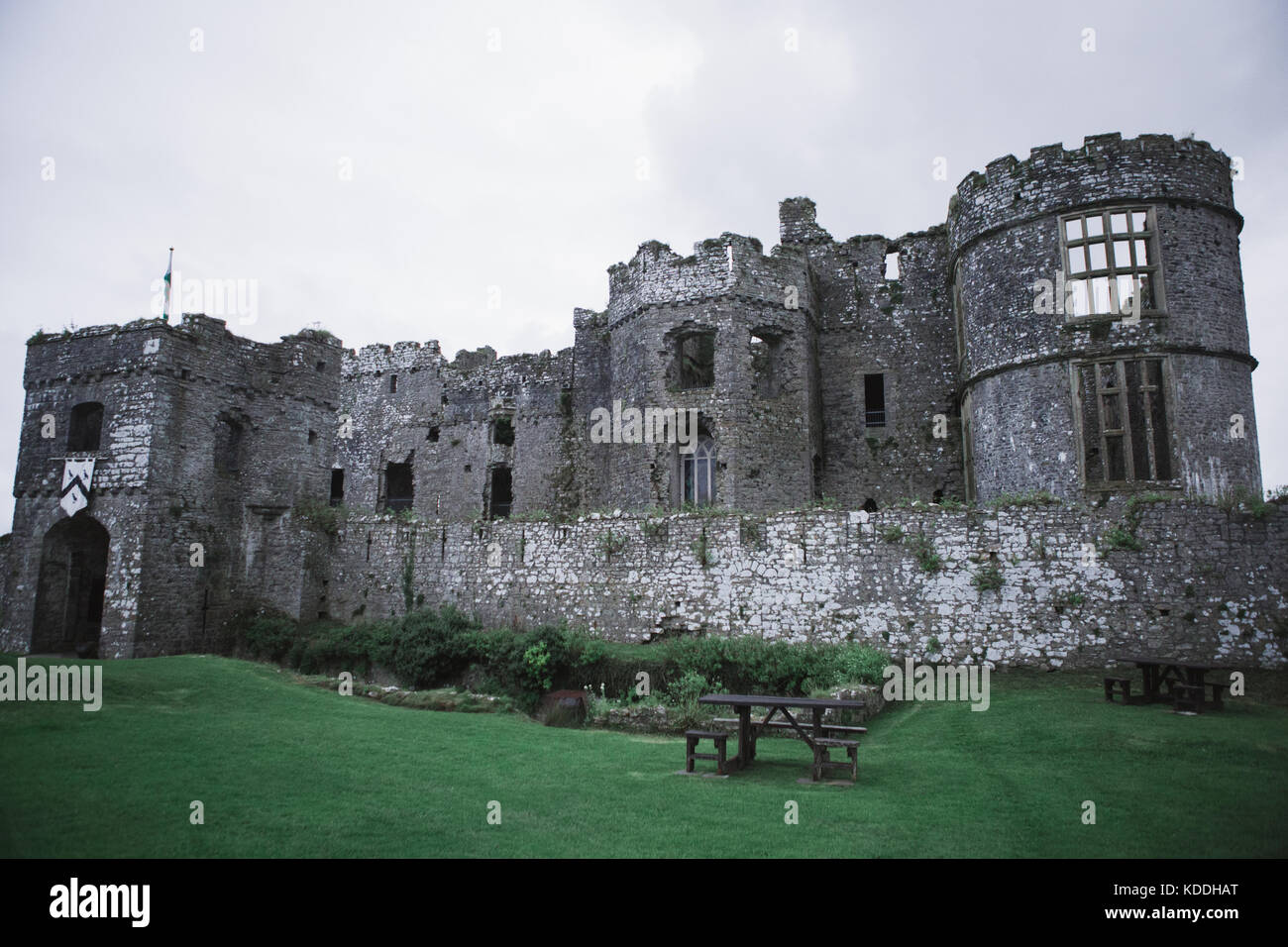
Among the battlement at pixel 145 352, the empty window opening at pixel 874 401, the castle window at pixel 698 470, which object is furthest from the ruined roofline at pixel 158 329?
the empty window opening at pixel 874 401

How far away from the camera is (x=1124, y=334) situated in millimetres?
20203

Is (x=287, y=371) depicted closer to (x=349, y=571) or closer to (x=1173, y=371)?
(x=349, y=571)

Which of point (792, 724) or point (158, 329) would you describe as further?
point (158, 329)

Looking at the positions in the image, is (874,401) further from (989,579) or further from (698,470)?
(989,579)

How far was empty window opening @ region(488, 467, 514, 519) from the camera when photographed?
111 ft

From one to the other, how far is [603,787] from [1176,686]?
919 centimetres

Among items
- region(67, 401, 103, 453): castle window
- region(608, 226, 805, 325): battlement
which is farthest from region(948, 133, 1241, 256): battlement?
region(67, 401, 103, 453): castle window

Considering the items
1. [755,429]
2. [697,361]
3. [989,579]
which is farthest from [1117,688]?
[697,361]

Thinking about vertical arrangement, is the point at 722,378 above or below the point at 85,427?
above

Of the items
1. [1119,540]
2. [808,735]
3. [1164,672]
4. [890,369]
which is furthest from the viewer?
[890,369]

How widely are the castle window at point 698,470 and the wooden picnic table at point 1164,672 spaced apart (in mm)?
13113

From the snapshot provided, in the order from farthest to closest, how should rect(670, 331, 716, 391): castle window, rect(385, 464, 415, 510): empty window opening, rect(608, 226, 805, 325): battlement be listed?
rect(385, 464, 415, 510): empty window opening, rect(670, 331, 716, 391): castle window, rect(608, 226, 805, 325): battlement

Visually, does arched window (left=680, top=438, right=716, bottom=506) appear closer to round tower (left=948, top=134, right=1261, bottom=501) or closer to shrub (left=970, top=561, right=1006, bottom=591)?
round tower (left=948, top=134, right=1261, bottom=501)

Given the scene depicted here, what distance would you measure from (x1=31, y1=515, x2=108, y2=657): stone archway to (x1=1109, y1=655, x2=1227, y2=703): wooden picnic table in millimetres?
23695
